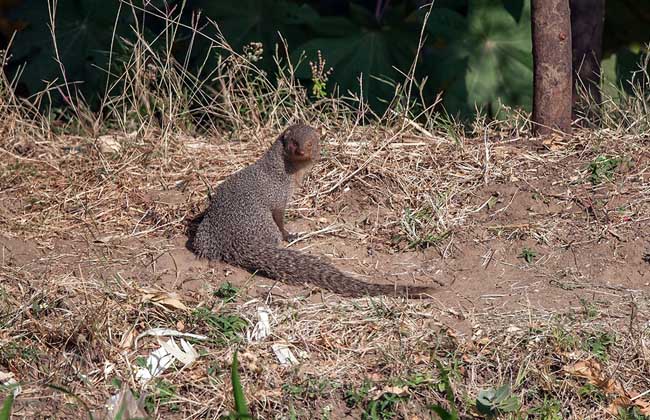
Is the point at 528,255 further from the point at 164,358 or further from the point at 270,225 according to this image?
the point at 164,358

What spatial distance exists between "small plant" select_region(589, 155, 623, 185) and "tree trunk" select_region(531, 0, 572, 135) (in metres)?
0.42

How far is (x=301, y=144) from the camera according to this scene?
4.55m

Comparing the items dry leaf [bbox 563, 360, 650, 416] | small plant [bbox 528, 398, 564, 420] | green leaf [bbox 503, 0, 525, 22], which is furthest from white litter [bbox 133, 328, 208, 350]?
green leaf [bbox 503, 0, 525, 22]

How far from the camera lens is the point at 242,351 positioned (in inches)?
136

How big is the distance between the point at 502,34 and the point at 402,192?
1.51 m

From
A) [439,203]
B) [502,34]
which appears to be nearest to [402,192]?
[439,203]

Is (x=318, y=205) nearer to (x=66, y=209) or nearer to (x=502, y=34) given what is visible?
(x=66, y=209)

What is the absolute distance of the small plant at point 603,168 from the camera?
4574 mm

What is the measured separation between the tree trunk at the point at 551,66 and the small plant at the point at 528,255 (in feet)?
3.31

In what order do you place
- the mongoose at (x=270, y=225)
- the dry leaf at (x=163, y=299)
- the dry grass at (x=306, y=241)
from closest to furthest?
the dry grass at (x=306, y=241), the dry leaf at (x=163, y=299), the mongoose at (x=270, y=225)

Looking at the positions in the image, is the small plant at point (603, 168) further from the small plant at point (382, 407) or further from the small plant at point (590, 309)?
the small plant at point (382, 407)

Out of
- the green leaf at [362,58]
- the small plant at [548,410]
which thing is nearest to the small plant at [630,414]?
the small plant at [548,410]

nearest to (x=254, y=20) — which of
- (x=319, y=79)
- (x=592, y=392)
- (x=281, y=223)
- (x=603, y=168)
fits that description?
(x=319, y=79)

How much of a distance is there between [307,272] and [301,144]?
0.76m
